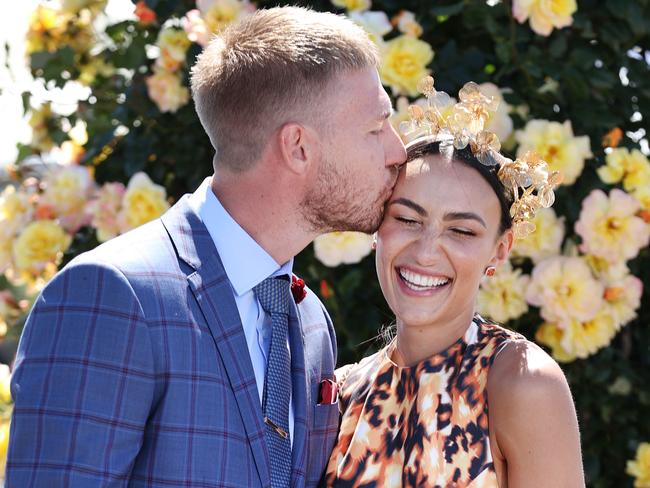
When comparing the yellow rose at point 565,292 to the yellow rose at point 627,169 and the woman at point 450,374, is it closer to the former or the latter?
the yellow rose at point 627,169

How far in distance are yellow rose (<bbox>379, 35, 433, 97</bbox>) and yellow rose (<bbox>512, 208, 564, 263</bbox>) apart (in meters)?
0.47

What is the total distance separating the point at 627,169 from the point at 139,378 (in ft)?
5.03

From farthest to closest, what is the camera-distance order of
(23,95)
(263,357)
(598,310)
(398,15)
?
1. (23,95)
2. (398,15)
3. (598,310)
4. (263,357)

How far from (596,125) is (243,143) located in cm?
118

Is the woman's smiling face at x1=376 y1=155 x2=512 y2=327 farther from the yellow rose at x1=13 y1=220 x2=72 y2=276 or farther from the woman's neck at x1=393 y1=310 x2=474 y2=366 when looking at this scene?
the yellow rose at x1=13 y1=220 x2=72 y2=276

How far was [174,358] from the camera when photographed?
6.12 ft

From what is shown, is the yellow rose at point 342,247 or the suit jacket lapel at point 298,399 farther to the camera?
the yellow rose at point 342,247

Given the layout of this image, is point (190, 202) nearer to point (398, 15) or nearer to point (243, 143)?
point (243, 143)

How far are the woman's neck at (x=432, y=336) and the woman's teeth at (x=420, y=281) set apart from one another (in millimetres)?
112

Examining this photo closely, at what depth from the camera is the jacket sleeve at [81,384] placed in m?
1.75

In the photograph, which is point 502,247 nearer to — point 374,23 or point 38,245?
point 374,23

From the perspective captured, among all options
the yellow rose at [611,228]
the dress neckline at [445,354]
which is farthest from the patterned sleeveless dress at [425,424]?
the yellow rose at [611,228]

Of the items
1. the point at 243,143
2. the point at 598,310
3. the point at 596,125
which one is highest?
the point at 243,143

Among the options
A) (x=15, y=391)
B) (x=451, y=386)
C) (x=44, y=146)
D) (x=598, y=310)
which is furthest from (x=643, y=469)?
(x=44, y=146)
